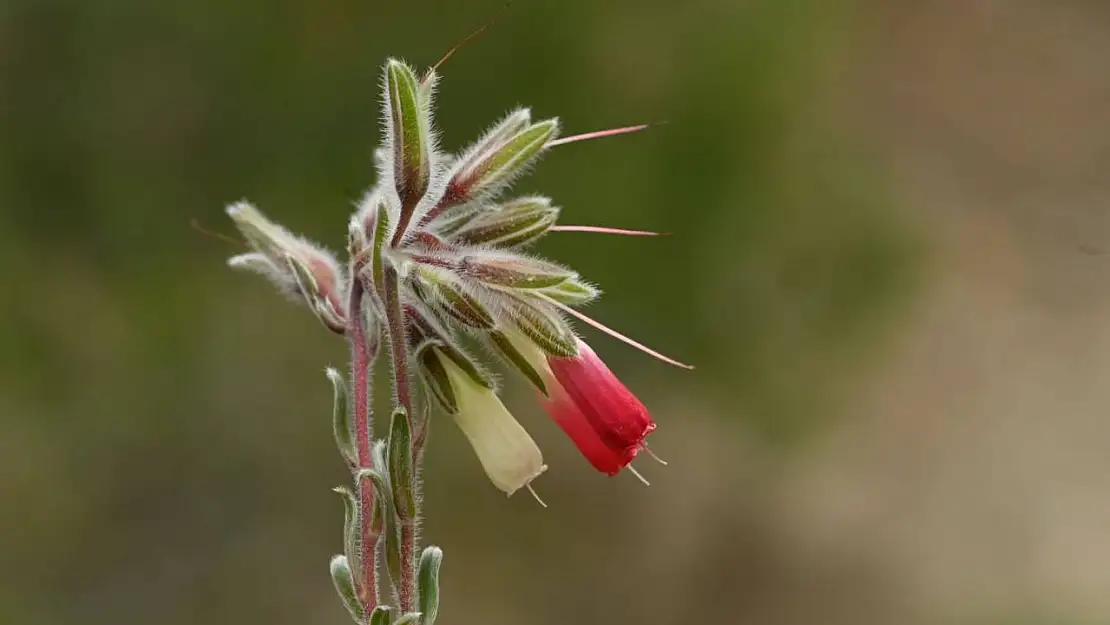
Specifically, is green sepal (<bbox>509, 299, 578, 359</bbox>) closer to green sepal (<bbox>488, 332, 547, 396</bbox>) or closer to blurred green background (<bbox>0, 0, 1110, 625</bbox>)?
green sepal (<bbox>488, 332, 547, 396</bbox>)

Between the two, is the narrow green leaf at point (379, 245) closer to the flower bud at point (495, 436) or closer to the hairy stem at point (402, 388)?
the hairy stem at point (402, 388)

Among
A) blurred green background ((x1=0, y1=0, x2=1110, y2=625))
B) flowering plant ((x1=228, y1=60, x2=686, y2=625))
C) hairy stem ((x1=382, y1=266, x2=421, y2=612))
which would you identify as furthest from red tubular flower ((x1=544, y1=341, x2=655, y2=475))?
blurred green background ((x1=0, y1=0, x2=1110, y2=625))

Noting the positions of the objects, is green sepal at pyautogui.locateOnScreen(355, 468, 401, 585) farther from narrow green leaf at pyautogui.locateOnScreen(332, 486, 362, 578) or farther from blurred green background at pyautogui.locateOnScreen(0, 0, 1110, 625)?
blurred green background at pyautogui.locateOnScreen(0, 0, 1110, 625)

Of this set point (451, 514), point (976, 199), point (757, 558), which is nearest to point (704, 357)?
point (757, 558)

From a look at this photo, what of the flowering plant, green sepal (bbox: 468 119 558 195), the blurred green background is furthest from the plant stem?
the blurred green background

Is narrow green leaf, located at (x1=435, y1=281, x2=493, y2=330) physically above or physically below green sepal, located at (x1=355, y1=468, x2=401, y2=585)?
above

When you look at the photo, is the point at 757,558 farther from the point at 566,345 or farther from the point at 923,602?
the point at 566,345

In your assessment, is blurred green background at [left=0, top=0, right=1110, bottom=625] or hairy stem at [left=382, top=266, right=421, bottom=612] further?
blurred green background at [left=0, top=0, right=1110, bottom=625]

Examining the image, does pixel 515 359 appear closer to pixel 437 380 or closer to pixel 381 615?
pixel 437 380
